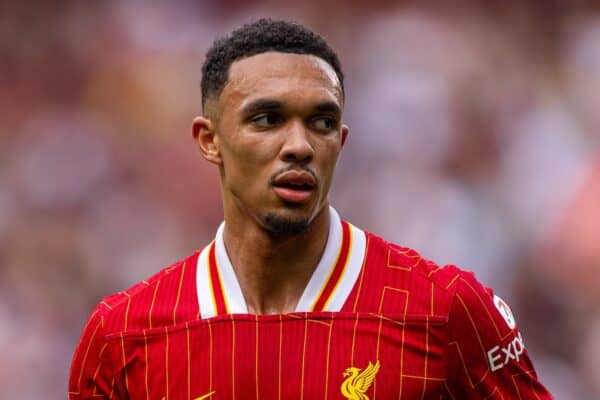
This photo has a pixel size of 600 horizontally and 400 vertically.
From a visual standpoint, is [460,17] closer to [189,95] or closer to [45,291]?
[189,95]

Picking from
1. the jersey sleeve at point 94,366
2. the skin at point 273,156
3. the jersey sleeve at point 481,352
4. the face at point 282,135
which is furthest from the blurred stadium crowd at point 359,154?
the face at point 282,135

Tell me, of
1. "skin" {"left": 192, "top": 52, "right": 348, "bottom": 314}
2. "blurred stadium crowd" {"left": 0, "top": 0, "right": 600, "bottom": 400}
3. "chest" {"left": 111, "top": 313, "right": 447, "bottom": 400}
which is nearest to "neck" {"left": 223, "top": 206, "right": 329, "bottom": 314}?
"skin" {"left": 192, "top": 52, "right": 348, "bottom": 314}

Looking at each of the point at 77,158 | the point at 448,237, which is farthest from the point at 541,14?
the point at 77,158

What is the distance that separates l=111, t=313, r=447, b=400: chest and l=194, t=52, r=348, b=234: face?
0.97ft

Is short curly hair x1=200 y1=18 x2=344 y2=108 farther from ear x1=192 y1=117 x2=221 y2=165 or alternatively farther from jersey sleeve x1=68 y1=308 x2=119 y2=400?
jersey sleeve x1=68 y1=308 x2=119 y2=400

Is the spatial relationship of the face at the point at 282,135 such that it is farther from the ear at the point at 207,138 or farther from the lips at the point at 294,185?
the ear at the point at 207,138

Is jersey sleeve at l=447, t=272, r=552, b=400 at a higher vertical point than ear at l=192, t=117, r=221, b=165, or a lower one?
lower

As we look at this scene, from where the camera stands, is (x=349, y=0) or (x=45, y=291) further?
(x=349, y=0)

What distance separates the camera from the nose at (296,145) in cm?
280

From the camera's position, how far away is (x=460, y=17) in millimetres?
7141

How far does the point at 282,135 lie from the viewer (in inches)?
112

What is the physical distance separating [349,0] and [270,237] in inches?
180

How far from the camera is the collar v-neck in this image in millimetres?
2941

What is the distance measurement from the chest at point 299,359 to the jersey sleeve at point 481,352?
0.21 ft
